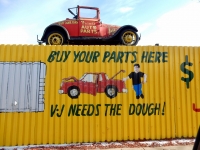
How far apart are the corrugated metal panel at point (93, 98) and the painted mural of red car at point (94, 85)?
0.10 feet

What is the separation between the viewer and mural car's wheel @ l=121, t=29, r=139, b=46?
703 cm

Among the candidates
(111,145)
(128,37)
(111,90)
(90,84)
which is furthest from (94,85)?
(128,37)

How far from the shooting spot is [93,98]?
5.16 metres

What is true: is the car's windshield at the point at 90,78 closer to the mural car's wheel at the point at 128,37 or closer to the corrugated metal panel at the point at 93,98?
the corrugated metal panel at the point at 93,98

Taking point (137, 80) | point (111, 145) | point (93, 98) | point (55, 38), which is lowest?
point (111, 145)

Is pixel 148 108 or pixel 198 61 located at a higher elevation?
pixel 198 61

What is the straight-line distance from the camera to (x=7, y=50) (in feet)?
16.8

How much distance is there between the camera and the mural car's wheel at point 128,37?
7.03 metres

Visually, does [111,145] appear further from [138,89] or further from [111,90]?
[138,89]

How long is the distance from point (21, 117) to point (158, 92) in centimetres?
418

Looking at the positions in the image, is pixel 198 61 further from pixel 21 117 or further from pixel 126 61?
pixel 21 117

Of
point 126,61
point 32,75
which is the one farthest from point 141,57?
point 32,75

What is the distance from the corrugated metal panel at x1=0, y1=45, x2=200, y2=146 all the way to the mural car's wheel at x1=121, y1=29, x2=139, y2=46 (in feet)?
5.41

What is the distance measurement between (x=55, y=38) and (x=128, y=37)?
2.99 m
